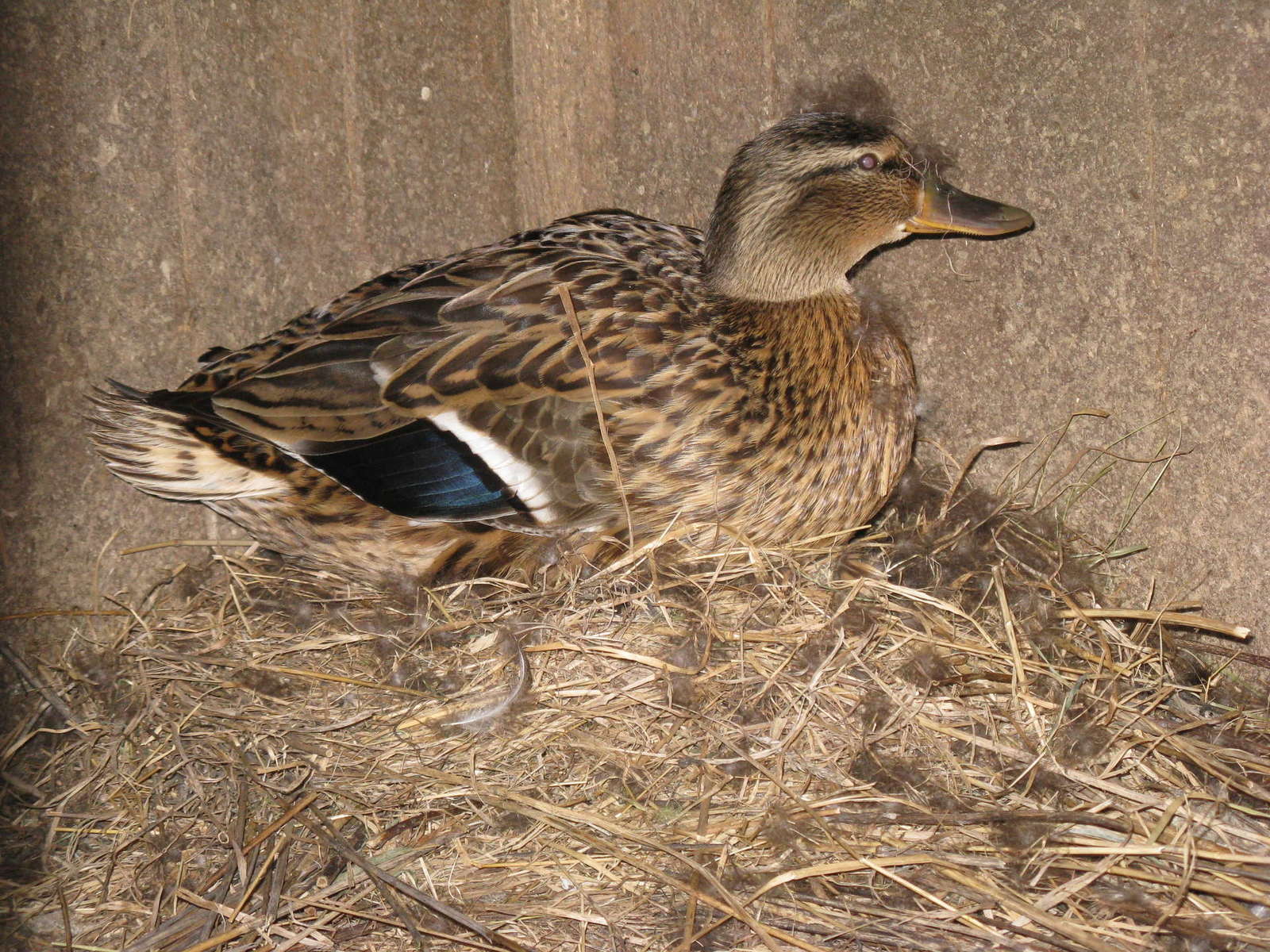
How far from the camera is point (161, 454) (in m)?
2.57

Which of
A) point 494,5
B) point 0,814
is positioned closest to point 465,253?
point 494,5

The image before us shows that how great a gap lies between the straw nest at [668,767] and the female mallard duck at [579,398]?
0.49ft

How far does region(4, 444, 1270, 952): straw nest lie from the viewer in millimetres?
1850

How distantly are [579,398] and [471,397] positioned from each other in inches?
9.2

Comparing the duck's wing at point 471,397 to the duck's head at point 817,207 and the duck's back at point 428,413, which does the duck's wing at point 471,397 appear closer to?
the duck's back at point 428,413

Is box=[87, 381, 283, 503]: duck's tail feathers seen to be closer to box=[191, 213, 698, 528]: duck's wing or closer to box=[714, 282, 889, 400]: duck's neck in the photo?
box=[191, 213, 698, 528]: duck's wing

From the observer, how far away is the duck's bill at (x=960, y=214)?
2531mm

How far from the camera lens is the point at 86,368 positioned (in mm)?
2572

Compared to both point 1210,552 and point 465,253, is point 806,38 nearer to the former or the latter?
point 465,253

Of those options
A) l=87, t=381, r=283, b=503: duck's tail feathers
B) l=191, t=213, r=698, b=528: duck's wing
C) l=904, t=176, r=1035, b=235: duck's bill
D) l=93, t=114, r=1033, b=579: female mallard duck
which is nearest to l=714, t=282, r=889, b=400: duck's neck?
l=93, t=114, r=1033, b=579: female mallard duck

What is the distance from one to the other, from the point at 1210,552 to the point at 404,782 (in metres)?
1.74

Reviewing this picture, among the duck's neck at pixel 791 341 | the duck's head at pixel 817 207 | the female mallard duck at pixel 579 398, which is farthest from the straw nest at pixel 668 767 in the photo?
the duck's head at pixel 817 207

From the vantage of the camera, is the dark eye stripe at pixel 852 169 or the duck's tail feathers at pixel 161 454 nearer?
the duck's tail feathers at pixel 161 454

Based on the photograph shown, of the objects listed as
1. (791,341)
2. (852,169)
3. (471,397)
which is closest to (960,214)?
(852,169)
